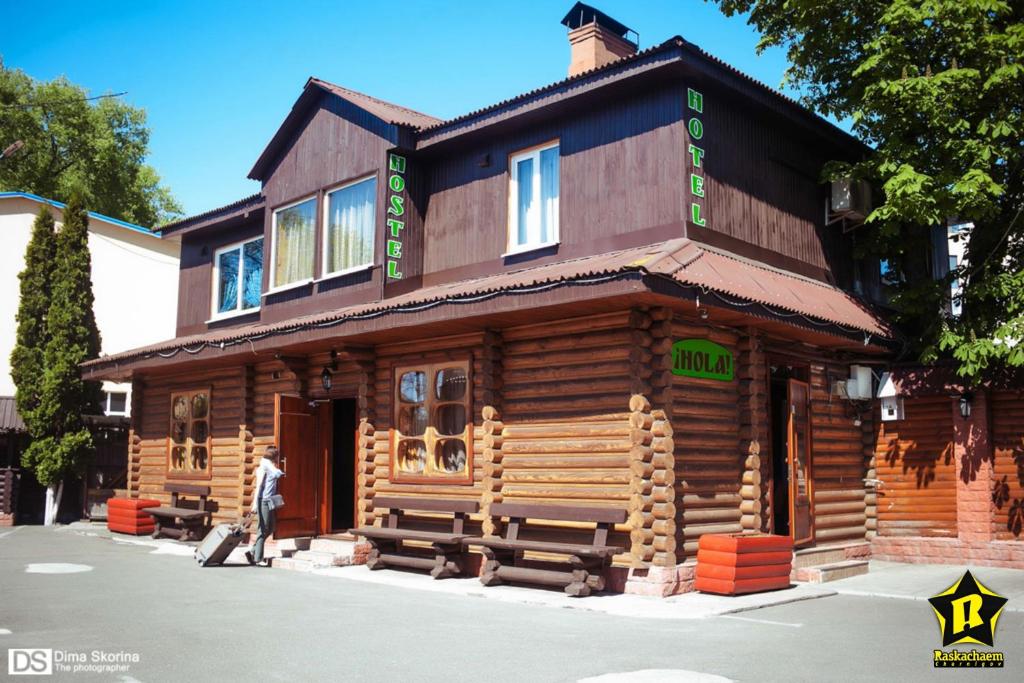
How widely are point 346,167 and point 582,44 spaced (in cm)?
451

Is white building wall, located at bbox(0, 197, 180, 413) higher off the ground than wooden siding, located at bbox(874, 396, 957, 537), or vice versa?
white building wall, located at bbox(0, 197, 180, 413)

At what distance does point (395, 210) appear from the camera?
1538cm

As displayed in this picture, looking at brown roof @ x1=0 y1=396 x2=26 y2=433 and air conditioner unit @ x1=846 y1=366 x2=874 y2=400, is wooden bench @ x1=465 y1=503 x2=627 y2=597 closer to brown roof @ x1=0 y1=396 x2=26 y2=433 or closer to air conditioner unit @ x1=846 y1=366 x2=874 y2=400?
air conditioner unit @ x1=846 y1=366 x2=874 y2=400

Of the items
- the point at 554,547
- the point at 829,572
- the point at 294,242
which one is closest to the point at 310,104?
the point at 294,242

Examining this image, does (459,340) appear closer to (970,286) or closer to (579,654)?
(579,654)

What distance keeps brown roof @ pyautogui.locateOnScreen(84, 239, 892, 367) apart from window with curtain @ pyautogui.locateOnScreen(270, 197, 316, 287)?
1.85 meters

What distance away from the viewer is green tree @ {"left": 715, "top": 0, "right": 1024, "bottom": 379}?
13023 mm

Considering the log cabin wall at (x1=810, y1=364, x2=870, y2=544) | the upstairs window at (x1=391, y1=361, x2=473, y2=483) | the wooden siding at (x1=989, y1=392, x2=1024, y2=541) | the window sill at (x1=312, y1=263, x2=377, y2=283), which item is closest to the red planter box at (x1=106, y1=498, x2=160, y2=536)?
the window sill at (x1=312, y1=263, x2=377, y2=283)

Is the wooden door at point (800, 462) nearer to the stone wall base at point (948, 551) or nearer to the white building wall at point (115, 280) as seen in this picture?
the stone wall base at point (948, 551)

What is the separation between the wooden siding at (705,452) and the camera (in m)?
11.4

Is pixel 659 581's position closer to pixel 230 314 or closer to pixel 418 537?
pixel 418 537

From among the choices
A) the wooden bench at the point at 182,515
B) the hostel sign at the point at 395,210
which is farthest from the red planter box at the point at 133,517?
the hostel sign at the point at 395,210

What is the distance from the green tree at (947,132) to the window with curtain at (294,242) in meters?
8.93

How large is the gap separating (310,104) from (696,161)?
8080mm
